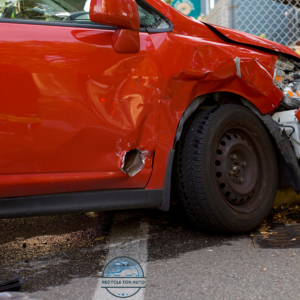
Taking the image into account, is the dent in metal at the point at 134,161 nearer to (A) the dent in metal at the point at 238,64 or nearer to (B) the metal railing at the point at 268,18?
(A) the dent in metal at the point at 238,64

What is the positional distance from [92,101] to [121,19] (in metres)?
0.45

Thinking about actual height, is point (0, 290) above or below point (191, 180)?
below

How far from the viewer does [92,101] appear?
2014mm

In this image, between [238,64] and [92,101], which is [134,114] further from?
[238,64]

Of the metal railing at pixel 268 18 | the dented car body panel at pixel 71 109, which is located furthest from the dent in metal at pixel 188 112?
the metal railing at pixel 268 18

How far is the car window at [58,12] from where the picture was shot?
80.9 inches

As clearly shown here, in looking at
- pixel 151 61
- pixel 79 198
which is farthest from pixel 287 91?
pixel 79 198

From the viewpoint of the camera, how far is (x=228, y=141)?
2.54m

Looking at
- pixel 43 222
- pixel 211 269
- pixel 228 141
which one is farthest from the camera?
pixel 43 222

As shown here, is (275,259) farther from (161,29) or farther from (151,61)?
(161,29)

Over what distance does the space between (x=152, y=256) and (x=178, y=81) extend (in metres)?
1.02

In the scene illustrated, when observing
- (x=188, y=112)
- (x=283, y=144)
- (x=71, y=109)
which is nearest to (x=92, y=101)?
(x=71, y=109)

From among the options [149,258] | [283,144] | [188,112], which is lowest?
[149,258]

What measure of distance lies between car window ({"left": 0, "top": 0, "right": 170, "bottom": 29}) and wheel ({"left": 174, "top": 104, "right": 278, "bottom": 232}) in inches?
25.9
